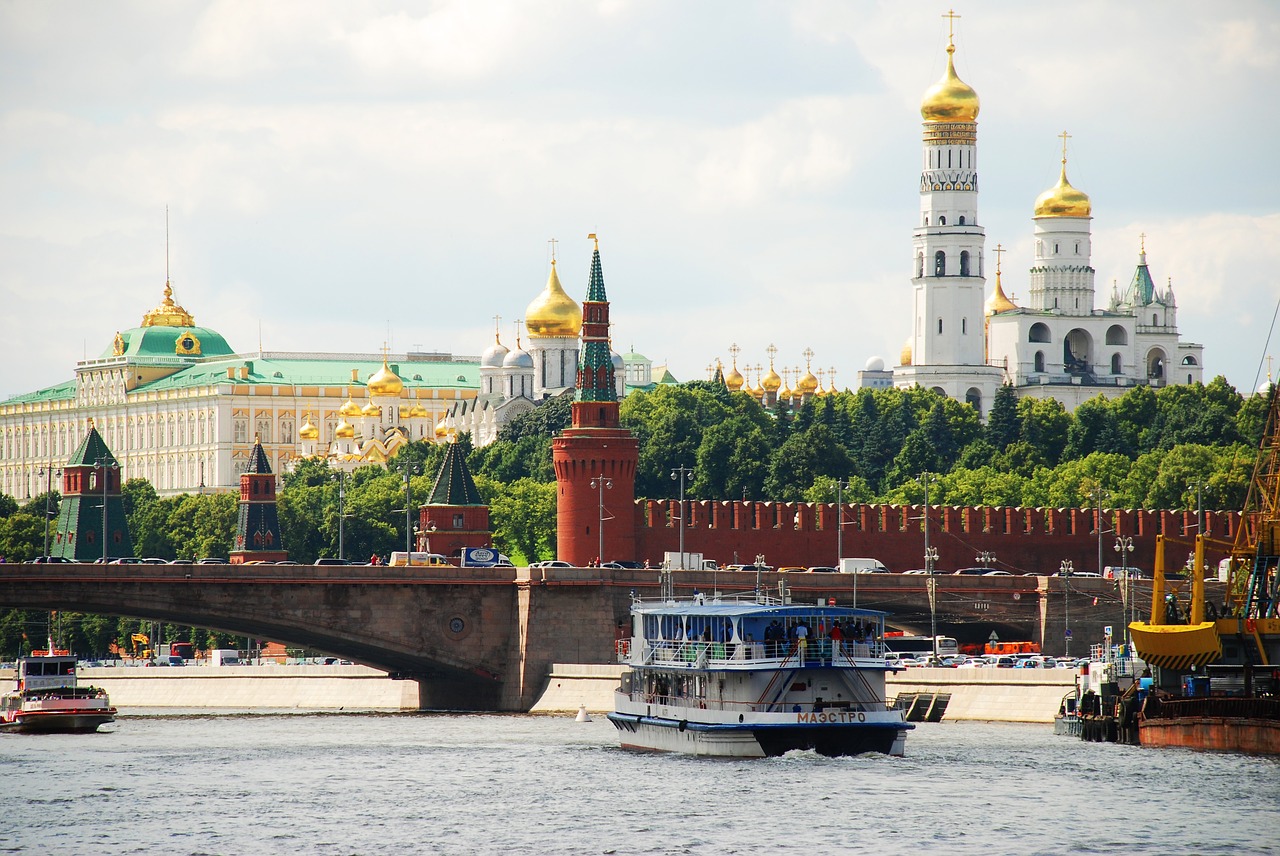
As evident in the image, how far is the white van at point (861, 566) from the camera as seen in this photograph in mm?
118000

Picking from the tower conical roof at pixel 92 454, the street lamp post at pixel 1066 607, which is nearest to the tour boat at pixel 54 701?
the street lamp post at pixel 1066 607

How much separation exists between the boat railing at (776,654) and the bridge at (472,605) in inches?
810

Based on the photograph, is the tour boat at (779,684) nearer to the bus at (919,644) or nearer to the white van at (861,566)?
the bus at (919,644)

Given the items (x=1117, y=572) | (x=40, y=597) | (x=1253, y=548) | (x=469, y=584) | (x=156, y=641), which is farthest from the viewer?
(x=156, y=641)

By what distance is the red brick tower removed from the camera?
127 metres

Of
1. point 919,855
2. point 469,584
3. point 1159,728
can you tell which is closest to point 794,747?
point 1159,728

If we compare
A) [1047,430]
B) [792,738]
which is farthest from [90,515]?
[792,738]

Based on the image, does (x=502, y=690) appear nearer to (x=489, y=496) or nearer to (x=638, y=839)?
(x=638, y=839)

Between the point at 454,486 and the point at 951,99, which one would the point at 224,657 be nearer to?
the point at 454,486

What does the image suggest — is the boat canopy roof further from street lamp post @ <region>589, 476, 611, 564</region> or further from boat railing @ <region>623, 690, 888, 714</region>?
street lamp post @ <region>589, 476, 611, 564</region>

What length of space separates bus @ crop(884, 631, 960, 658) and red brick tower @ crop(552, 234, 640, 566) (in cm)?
1741

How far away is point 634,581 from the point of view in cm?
10806

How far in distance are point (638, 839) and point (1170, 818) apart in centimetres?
1134

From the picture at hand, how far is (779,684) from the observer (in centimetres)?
7962
